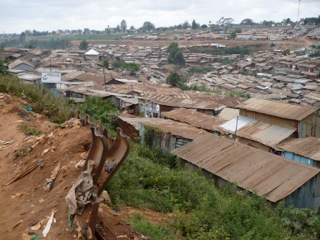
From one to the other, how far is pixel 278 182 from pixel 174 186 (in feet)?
11.7

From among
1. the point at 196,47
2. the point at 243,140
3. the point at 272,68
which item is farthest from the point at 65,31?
the point at 243,140

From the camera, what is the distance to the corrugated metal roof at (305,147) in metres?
13.1

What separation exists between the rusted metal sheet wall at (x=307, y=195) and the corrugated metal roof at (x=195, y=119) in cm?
706

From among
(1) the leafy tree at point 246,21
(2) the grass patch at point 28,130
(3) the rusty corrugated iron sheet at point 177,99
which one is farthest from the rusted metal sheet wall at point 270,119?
(1) the leafy tree at point 246,21

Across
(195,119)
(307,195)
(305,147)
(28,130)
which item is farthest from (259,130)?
(28,130)

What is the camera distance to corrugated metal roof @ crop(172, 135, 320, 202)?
885 cm

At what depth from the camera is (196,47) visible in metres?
69.7

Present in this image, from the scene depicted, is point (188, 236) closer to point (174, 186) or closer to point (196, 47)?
point (174, 186)

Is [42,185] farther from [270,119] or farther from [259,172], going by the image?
[270,119]

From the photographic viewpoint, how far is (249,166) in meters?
9.96

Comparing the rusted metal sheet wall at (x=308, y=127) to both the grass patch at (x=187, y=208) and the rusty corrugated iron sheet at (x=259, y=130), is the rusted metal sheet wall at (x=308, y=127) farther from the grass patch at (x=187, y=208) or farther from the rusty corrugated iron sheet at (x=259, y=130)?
the grass patch at (x=187, y=208)

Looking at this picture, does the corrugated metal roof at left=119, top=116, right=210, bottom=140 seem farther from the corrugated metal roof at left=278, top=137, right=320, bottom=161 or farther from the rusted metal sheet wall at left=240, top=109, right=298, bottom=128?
the corrugated metal roof at left=278, top=137, right=320, bottom=161

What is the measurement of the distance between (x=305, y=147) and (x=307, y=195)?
476cm

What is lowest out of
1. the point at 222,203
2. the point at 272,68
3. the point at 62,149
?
the point at 272,68
